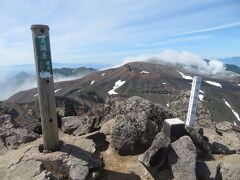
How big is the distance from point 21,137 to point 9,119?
6602 mm

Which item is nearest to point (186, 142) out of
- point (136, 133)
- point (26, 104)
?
point (136, 133)

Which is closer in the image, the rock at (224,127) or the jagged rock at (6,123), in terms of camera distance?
the jagged rock at (6,123)

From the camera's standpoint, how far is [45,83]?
1013 centimetres

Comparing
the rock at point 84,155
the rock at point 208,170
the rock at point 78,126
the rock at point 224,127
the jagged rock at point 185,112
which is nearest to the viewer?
the rock at point 208,170

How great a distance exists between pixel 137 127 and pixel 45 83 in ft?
14.5

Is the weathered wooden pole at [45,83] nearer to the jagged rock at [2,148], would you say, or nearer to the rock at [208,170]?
the jagged rock at [2,148]

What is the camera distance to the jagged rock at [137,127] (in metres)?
12.1

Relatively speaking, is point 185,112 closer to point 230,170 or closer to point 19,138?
point 230,170

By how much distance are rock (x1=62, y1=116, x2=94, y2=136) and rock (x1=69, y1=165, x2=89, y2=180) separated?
479 cm

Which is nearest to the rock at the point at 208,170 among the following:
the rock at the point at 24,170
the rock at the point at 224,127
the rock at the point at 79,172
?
the rock at the point at 79,172

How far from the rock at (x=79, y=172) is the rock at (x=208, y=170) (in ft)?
12.6

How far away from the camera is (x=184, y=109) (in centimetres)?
2070

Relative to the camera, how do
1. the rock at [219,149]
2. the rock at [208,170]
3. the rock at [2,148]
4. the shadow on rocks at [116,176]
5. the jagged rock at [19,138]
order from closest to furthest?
the rock at [208,170], the shadow on rocks at [116,176], the rock at [219,149], the rock at [2,148], the jagged rock at [19,138]

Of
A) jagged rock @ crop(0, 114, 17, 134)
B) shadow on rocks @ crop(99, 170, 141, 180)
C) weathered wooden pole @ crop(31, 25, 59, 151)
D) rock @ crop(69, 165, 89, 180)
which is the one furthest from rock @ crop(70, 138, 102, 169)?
jagged rock @ crop(0, 114, 17, 134)
